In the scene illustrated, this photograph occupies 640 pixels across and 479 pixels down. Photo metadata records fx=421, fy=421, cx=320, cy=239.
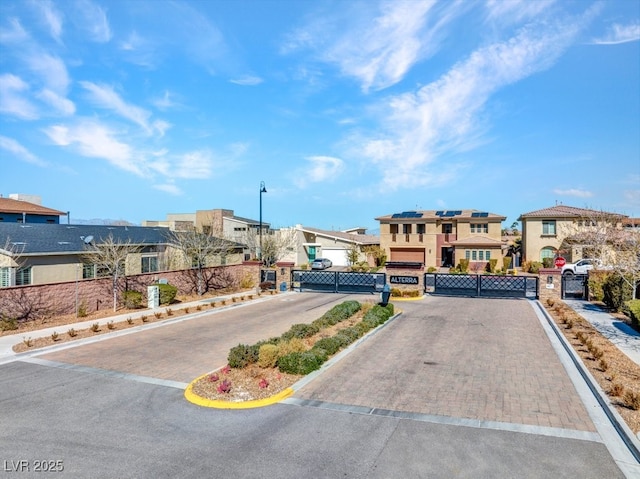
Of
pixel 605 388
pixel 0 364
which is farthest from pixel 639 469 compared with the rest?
pixel 0 364

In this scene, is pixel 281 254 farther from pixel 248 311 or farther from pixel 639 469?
pixel 639 469

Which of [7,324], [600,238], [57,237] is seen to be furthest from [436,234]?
[7,324]

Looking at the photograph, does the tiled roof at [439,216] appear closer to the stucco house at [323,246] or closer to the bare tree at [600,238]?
the stucco house at [323,246]

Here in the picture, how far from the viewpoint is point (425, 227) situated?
49.9 metres

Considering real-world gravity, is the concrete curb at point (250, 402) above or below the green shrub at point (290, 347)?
below

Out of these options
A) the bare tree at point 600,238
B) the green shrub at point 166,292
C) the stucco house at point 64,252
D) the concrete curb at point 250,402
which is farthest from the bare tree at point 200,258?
the bare tree at point 600,238

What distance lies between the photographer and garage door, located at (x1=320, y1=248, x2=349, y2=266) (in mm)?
54344

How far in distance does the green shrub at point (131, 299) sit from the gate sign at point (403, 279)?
15610 millimetres

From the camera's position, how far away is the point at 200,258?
2636cm

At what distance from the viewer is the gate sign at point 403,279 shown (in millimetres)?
27625

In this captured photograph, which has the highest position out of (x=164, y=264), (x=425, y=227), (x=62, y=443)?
(x=425, y=227)

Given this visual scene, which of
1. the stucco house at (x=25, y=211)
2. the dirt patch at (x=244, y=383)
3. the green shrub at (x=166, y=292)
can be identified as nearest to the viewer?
the dirt patch at (x=244, y=383)

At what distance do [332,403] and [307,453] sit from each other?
83.4 inches

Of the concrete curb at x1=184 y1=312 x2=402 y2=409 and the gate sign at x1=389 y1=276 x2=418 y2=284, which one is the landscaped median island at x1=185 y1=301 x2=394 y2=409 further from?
the gate sign at x1=389 y1=276 x2=418 y2=284
